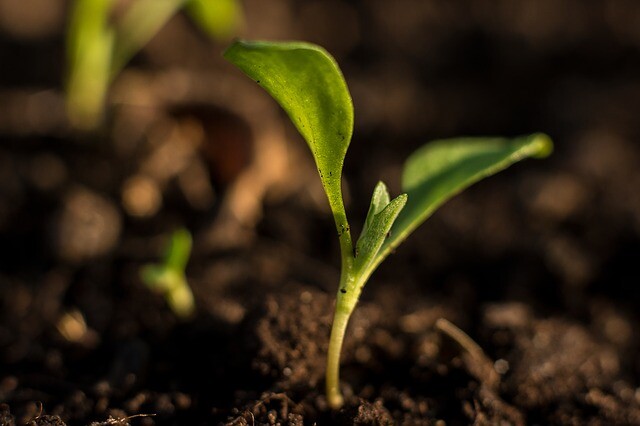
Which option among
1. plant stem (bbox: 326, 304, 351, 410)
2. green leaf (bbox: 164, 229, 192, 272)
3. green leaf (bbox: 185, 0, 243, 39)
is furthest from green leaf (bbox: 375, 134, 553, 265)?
green leaf (bbox: 185, 0, 243, 39)

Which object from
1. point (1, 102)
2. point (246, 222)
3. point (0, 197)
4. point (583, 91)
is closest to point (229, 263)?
point (246, 222)

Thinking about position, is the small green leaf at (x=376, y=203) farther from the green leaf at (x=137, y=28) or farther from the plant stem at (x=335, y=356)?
the green leaf at (x=137, y=28)

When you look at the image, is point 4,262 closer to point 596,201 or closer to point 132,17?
point 132,17

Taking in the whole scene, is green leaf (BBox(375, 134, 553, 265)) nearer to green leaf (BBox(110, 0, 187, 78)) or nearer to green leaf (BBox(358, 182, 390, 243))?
green leaf (BBox(358, 182, 390, 243))

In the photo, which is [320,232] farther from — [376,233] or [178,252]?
[376,233]

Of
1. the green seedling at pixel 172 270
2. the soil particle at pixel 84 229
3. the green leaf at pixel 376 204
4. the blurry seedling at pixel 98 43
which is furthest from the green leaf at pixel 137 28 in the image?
the green leaf at pixel 376 204
